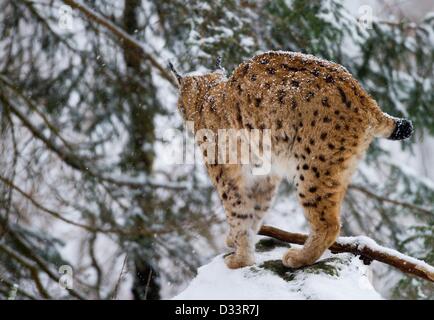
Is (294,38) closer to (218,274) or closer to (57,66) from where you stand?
(57,66)

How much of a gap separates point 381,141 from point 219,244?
2746mm

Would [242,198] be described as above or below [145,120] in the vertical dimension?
below

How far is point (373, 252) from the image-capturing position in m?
3.74

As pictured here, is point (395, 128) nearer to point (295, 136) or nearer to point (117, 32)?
point (295, 136)

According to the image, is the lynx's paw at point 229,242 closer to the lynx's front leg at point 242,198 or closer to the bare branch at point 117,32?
the lynx's front leg at point 242,198

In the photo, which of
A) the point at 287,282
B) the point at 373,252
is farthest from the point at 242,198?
the point at 373,252

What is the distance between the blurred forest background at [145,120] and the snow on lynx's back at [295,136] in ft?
7.91

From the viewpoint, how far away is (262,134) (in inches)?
167

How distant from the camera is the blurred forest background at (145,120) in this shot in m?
7.24

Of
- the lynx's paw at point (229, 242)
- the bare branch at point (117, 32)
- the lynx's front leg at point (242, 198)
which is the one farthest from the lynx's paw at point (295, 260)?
the bare branch at point (117, 32)

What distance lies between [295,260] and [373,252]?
1.45 feet

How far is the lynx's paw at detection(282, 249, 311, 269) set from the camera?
3793mm
